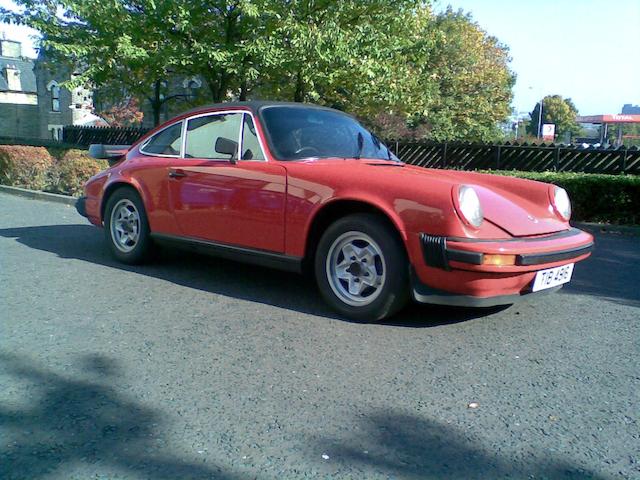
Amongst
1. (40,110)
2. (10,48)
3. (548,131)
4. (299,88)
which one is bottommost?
(299,88)

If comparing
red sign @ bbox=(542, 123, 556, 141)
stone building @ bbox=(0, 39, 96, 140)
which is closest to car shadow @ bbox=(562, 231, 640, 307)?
stone building @ bbox=(0, 39, 96, 140)

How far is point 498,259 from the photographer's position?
3520mm

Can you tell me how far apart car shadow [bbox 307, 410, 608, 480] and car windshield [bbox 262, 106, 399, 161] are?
245 centimetres

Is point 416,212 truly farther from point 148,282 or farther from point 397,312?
point 148,282

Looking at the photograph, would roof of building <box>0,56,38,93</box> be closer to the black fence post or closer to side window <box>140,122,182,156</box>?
the black fence post

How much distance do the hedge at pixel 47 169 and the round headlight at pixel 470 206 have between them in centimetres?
920

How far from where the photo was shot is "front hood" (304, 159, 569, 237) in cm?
380

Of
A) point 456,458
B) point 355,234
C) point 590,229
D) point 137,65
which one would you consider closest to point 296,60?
point 137,65

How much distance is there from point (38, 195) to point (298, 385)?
9696mm

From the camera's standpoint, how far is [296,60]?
10.6m

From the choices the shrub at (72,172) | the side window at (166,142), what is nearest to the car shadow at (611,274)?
the side window at (166,142)

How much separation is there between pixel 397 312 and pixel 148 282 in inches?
90.5

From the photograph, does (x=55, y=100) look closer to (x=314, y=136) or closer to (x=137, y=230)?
(x=137, y=230)

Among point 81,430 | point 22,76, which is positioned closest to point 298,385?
point 81,430
